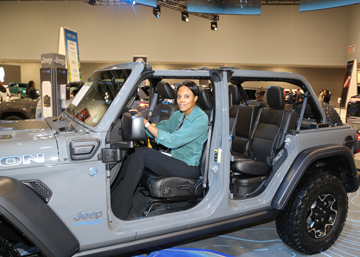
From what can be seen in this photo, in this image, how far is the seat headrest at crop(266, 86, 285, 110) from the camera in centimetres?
324

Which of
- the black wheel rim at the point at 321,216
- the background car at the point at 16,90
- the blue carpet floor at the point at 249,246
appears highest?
the background car at the point at 16,90

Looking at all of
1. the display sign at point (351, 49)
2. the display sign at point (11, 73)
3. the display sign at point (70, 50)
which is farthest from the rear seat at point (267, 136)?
the display sign at point (11, 73)

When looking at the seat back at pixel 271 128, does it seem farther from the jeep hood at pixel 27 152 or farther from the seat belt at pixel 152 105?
the jeep hood at pixel 27 152

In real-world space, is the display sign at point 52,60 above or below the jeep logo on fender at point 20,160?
above

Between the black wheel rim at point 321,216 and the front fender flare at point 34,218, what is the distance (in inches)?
92.6

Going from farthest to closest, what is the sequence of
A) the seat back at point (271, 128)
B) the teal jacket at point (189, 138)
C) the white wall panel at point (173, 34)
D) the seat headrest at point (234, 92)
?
1. the white wall panel at point (173, 34)
2. the seat headrest at point (234, 92)
3. the seat back at point (271, 128)
4. the teal jacket at point (189, 138)

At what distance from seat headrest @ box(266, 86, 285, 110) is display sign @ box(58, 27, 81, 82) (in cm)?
769

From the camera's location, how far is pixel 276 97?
10.8 feet

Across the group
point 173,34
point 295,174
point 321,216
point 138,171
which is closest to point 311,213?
point 321,216

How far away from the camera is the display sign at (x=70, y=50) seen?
362 inches

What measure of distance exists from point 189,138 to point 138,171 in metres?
0.53

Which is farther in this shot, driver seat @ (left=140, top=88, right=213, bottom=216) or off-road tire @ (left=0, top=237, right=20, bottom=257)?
driver seat @ (left=140, top=88, right=213, bottom=216)

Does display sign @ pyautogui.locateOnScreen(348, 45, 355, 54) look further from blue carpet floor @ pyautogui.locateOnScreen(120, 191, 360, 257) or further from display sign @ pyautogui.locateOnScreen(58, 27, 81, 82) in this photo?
blue carpet floor @ pyautogui.locateOnScreen(120, 191, 360, 257)

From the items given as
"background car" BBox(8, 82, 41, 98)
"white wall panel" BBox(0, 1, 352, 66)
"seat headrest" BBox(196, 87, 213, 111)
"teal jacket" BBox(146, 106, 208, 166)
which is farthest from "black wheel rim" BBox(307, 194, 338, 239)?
"background car" BBox(8, 82, 41, 98)
